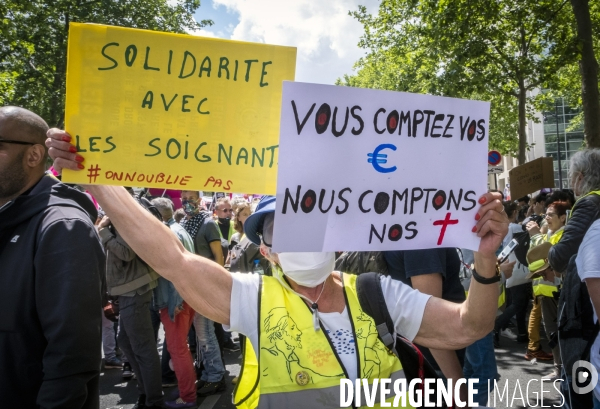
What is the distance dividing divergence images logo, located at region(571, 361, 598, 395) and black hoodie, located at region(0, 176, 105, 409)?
2.17 metres

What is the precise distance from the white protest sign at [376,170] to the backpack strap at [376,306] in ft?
0.74

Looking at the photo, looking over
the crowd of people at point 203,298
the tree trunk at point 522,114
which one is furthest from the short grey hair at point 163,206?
the tree trunk at point 522,114

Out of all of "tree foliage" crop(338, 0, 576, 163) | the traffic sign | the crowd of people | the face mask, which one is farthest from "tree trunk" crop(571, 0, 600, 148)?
the crowd of people

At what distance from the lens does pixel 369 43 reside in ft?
75.2

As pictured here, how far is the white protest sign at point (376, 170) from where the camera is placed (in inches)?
72.9

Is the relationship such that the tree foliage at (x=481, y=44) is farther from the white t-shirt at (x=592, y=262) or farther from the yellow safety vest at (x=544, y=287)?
the white t-shirt at (x=592, y=262)

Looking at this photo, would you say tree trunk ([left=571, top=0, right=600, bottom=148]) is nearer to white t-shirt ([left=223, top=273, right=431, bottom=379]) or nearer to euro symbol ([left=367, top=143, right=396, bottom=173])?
white t-shirt ([left=223, top=273, right=431, bottom=379])

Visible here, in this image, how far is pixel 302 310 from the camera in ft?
6.77

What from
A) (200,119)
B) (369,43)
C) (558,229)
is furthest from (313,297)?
(369,43)

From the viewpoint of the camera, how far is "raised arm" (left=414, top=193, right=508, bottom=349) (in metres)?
2.02

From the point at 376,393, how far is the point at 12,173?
1.67 m

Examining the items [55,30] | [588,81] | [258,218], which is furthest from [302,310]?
[55,30]

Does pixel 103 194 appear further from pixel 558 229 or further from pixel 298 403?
pixel 558 229

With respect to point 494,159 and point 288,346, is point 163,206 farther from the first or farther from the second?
point 494,159
